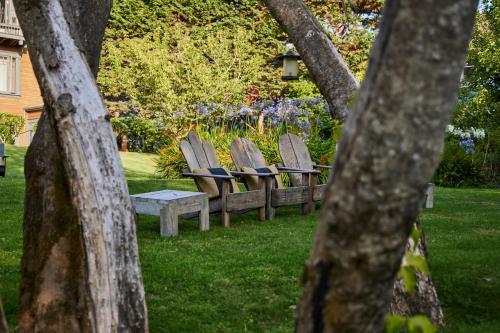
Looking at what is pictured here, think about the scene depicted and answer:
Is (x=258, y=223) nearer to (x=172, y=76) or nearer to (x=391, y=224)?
(x=391, y=224)

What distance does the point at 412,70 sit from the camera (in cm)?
138

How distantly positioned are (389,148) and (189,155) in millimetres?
6835

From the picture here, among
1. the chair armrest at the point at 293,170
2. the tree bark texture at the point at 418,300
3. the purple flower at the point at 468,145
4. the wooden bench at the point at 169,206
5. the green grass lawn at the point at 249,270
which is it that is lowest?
the green grass lawn at the point at 249,270

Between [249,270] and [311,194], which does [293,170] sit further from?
[249,270]

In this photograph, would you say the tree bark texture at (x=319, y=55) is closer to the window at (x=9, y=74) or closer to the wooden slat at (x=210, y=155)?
the wooden slat at (x=210, y=155)

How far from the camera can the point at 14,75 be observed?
25.9 meters

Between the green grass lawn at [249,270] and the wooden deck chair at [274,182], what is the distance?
282 mm

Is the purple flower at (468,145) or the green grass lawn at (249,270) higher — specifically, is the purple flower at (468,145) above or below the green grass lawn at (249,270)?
above

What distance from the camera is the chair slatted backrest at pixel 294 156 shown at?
10031 mm

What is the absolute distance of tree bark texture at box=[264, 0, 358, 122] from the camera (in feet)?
13.5

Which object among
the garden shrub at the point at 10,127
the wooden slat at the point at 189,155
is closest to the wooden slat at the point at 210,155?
the wooden slat at the point at 189,155

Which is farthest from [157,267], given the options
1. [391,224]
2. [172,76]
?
[172,76]

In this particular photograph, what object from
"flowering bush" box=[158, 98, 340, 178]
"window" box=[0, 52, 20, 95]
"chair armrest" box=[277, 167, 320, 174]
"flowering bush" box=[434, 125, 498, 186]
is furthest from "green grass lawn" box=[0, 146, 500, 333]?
"window" box=[0, 52, 20, 95]

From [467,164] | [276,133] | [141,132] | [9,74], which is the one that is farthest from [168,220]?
[9,74]
